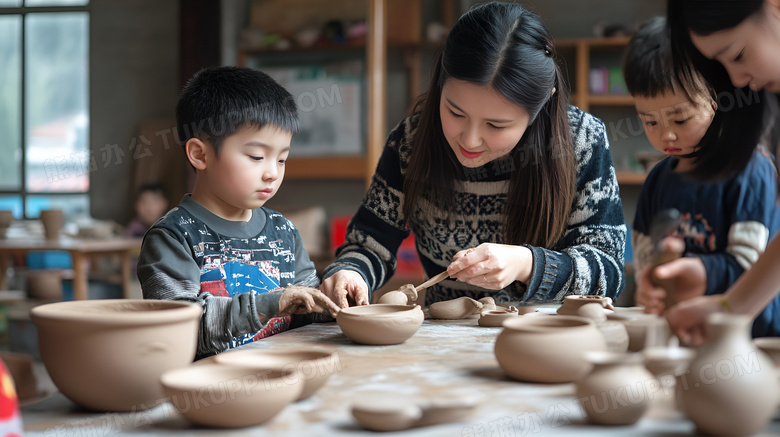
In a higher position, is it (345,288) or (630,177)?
(630,177)

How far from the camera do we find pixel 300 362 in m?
1.07

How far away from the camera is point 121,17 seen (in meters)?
7.62

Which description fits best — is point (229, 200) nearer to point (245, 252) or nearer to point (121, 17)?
point (245, 252)

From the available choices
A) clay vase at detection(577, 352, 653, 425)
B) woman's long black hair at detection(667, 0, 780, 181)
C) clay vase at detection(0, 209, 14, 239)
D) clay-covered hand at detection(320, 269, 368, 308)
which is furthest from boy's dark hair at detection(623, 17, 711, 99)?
clay vase at detection(0, 209, 14, 239)

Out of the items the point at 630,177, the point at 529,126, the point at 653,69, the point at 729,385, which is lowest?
the point at 729,385

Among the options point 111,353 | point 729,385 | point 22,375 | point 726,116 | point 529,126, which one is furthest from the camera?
point 529,126

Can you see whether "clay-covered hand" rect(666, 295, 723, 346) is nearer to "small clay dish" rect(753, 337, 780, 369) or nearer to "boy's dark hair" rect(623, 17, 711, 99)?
"small clay dish" rect(753, 337, 780, 369)

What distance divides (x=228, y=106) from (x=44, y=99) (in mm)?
7225

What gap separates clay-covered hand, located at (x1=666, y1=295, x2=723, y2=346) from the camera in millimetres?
1011

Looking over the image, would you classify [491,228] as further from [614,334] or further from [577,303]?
[614,334]

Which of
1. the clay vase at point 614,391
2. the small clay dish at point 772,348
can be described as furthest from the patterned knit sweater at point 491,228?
the clay vase at point 614,391

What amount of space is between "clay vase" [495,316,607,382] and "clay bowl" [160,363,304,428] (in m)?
0.36

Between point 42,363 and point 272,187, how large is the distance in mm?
833

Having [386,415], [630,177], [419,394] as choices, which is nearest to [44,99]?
[630,177]
